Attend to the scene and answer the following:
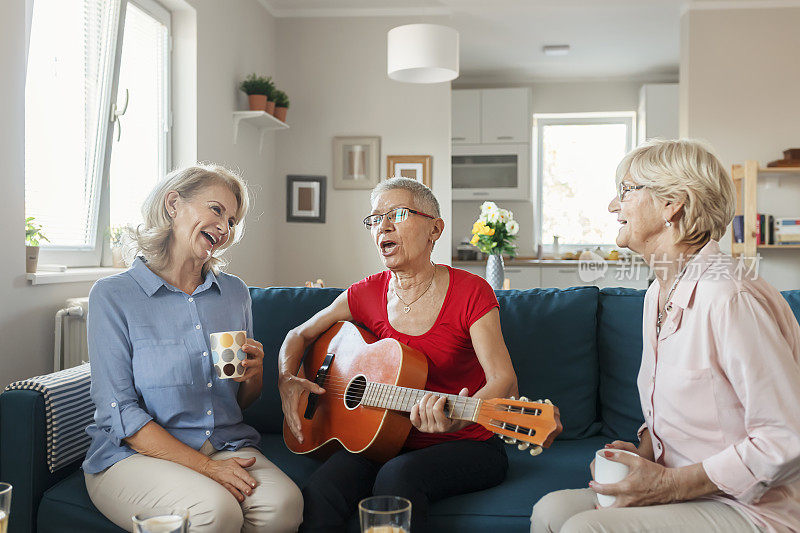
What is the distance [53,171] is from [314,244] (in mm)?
2651

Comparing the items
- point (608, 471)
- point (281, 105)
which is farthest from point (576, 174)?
point (608, 471)

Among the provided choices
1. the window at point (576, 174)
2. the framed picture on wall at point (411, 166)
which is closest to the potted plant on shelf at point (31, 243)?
the framed picture on wall at point (411, 166)

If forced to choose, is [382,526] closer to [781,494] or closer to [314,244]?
[781,494]

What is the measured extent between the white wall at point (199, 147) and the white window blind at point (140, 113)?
157 mm

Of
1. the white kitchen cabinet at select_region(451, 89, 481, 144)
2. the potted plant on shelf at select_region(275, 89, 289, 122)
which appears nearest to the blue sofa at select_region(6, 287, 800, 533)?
the potted plant on shelf at select_region(275, 89, 289, 122)

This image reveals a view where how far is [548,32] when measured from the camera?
5.67 m

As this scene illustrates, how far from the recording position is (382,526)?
893 millimetres

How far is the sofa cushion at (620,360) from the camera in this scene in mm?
2064

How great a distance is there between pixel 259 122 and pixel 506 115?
9.65 feet

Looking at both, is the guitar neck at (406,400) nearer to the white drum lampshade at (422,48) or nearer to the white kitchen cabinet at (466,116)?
the white drum lampshade at (422,48)

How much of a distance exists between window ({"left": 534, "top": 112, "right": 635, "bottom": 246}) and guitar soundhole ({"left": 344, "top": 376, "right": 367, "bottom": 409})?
5.67 m

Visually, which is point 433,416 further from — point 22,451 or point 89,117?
point 89,117

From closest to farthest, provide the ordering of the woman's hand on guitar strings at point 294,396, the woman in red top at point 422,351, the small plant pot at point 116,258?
the woman in red top at point 422,351
the woman's hand on guitar strings at point 294,396
the small plant pot at point 116,258

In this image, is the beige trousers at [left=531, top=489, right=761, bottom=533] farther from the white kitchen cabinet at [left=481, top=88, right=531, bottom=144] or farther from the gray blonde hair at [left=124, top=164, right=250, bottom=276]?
the white kitchen cabinet at [left=481, top=88, right=531, bottom=144]
